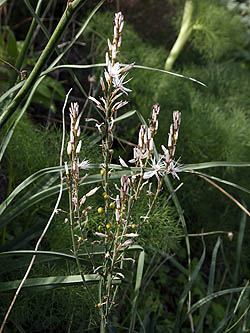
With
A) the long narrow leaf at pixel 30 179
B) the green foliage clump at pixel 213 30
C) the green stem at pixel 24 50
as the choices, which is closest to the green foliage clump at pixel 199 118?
the green foliage clump at pixel 213 30

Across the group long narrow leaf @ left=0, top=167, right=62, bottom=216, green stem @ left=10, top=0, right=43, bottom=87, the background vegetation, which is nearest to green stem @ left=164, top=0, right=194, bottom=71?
the background vegetation

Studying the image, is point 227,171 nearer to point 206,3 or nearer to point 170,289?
point 170,289

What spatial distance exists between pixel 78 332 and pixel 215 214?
67cm

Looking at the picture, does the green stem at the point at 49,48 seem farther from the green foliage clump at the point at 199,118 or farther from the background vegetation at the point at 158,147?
the green foliage clump at the point at 199,118

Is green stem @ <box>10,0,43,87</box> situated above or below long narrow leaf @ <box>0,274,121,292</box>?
above

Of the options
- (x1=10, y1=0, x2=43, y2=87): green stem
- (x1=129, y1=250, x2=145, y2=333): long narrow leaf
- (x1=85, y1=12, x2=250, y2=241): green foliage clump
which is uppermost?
(x1=10, y1=0, x2=43, y2=87): green stem

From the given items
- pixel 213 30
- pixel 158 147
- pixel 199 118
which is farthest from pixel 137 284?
pixel 213 30

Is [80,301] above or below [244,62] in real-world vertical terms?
below

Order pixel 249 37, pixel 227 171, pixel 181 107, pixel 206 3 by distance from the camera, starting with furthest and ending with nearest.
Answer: pixel 249 37, pixel 206 3, pixel 181 107, pixel 227 171

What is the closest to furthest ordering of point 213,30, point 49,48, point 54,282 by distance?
point 49,48 → point 54,282 → point 213,30

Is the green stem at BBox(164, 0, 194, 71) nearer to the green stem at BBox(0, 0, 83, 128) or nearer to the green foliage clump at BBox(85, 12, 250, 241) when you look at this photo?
the green foliage clump at BBox(85, 12, 250, 241)

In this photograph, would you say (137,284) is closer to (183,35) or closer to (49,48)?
(49,48)

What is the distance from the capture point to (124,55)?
1735 mm

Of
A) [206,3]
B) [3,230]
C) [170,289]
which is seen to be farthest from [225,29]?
[3,230]
